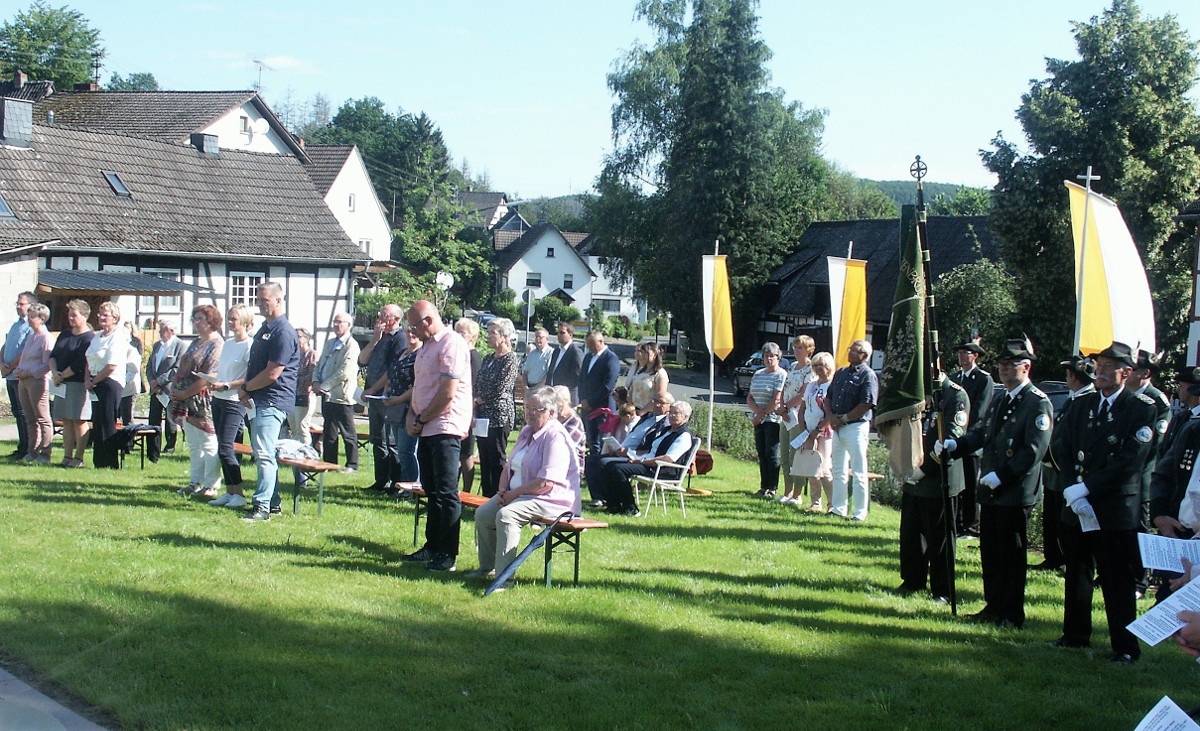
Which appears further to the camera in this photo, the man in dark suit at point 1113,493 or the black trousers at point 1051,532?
the black trousers at point 1051,532

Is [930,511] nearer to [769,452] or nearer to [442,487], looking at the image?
[442,487]

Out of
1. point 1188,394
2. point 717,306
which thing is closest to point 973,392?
point 1188,394

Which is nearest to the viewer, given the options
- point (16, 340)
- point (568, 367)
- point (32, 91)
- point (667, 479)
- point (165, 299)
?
point (667, 479)

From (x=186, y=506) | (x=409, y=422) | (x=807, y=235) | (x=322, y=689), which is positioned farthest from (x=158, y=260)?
(x=807, y=235)

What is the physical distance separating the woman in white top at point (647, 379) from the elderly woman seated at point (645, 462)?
1.32 feet

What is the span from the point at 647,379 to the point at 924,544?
473 cm

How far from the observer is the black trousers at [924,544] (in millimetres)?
7383

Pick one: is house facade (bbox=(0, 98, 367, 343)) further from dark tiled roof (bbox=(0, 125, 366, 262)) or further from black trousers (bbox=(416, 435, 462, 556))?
black trousers (bbox=(416, 435, 462, 556))

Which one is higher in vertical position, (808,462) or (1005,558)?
(808,462)

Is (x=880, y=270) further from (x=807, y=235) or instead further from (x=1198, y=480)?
(x=1198, y=480)

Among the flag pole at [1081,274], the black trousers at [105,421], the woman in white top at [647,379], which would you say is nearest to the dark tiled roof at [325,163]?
the black trousers at [105,421]

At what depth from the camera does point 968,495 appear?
8.95 meters

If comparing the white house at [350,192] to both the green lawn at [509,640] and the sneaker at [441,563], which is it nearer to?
the green lawn at [509,640]

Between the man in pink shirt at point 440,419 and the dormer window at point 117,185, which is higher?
the dormer window at point 117,185
